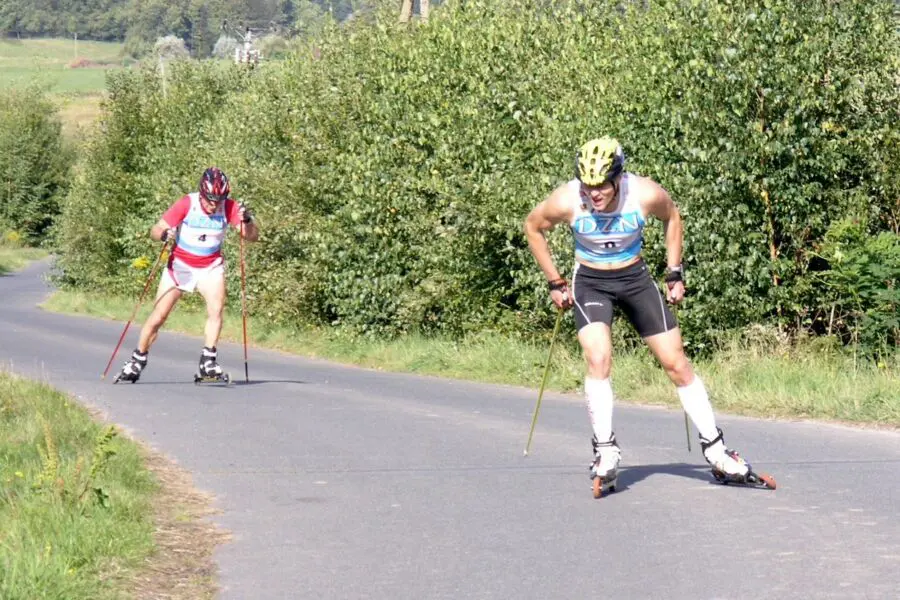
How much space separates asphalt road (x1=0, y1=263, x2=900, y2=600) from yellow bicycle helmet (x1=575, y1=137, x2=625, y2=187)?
1638mm

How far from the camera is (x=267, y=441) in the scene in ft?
37.1

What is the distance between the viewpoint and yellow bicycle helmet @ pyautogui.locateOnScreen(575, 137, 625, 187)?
8.00 metres

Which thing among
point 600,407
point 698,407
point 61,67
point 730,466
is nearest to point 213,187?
point 600,407

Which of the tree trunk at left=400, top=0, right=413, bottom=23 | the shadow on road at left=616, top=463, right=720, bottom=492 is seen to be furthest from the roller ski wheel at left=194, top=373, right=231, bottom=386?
the tree trunk at left=400, top=0, right=413, bottom=23

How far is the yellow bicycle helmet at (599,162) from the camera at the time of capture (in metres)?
8.00

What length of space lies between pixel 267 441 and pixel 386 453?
1.15m

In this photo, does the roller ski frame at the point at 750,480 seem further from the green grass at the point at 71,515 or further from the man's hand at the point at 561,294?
the green grass at the point at 71,515

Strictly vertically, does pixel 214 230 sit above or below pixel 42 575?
above

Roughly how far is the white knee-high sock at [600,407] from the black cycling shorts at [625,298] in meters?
0.32


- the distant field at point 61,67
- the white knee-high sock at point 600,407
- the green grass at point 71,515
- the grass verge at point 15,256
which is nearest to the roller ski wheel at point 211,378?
the green grass at point 71,515

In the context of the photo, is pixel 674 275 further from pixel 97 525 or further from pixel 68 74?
pixel 68 74

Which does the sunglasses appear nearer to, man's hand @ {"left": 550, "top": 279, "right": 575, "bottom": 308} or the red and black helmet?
the red and black helmet

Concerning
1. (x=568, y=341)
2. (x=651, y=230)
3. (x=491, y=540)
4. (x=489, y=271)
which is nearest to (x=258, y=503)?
(x=491, y=540)

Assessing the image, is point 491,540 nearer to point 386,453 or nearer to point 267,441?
point 386,453
